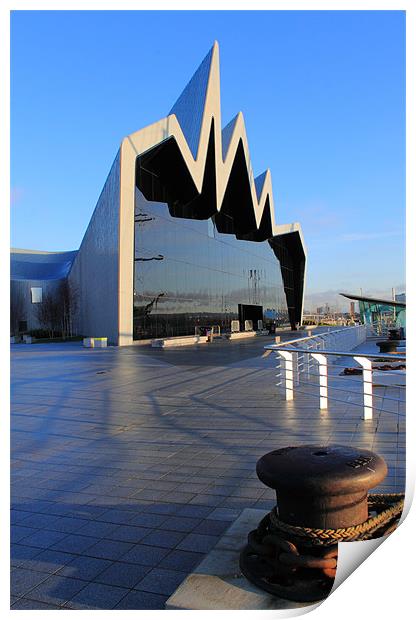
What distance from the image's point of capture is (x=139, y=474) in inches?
177

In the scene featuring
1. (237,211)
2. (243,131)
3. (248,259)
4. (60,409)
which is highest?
(243,131)

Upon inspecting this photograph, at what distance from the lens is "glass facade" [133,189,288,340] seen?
2245 centimetres

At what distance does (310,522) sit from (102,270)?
23.5 m

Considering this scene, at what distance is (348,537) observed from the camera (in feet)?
7.72

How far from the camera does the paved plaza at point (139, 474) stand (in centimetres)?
273

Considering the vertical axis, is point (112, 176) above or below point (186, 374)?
above

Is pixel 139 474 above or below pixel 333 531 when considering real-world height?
below

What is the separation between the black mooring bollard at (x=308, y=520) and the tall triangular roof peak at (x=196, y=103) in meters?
24.6

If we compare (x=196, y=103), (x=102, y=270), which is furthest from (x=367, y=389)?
(x=196, y=103)

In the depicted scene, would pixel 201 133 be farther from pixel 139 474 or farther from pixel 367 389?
pixel 139 474

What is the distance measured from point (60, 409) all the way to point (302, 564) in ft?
20.4
